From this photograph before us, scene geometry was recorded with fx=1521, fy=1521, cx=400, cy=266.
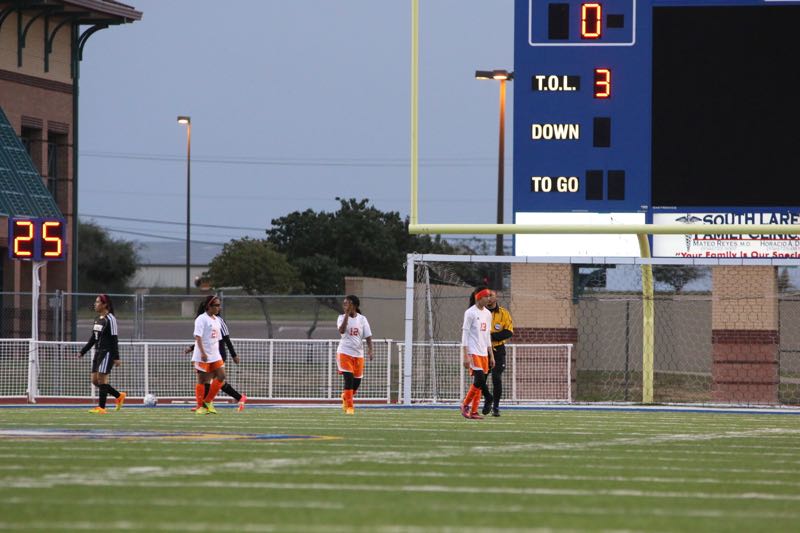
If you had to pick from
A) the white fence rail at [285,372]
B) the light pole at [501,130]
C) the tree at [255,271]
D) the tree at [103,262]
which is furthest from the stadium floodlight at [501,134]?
the tree at [103,262]

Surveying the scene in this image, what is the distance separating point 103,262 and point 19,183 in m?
49.7

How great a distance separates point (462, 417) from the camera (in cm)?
1708

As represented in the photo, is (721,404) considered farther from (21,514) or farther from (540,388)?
(21,514)

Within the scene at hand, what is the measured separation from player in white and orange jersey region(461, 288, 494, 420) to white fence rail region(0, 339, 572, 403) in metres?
5.14

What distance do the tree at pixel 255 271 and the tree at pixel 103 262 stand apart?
31.6 m

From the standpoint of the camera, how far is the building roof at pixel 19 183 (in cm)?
3694

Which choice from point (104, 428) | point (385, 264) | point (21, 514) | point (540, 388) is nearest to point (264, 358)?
point (540, 388)

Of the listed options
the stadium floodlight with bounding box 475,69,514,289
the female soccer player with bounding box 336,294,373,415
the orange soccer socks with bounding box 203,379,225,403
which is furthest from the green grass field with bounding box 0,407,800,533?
the stadium floodlight with bounding box 475,69,514,289

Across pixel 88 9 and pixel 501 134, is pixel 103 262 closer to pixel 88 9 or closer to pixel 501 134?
pixel 88 9

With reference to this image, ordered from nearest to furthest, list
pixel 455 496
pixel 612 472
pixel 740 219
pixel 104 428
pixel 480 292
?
pixel 455 496 → pixel 612 472 → pixel 104 428 → pixel 480 292 → pixel 740 219

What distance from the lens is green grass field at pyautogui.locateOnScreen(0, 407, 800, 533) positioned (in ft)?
23.5

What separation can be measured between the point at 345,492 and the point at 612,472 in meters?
2.12

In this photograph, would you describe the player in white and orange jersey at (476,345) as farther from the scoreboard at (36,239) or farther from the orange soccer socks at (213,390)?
the scoreboard at (36,239)

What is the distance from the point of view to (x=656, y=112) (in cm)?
2022
